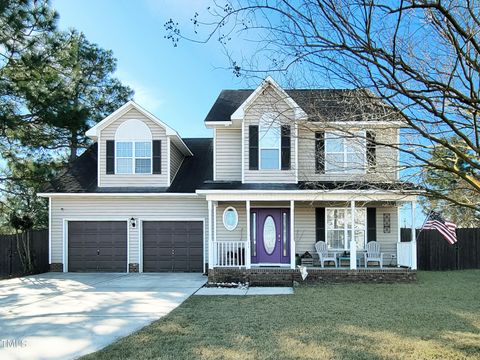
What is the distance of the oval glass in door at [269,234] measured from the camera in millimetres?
15570

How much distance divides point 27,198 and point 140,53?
904 inches

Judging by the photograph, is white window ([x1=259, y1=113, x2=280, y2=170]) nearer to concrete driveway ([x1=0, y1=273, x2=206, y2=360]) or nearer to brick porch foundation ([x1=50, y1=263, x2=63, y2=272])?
concrete driveway ([x1=0, y1=273, x2=206, y2=360])

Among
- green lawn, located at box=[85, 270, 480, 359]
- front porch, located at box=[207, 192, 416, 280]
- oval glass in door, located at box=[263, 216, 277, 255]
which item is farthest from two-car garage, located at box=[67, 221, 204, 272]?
green lawn, located at box=[85, 270, 480, 359]

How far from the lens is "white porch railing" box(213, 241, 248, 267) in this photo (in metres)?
14.1

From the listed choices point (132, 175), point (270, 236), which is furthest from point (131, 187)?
point (270, 236)

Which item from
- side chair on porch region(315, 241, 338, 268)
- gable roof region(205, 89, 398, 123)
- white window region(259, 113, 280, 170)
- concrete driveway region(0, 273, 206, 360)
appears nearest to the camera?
gable roof region(205, 89, 398, 123)

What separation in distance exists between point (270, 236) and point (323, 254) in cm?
199

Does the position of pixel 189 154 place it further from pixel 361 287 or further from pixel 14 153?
pixel 361 287

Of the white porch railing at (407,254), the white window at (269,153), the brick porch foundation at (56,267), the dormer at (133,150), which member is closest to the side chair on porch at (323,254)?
the white porch railing at (407,254)

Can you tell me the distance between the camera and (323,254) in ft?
48.6

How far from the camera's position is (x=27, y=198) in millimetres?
25656

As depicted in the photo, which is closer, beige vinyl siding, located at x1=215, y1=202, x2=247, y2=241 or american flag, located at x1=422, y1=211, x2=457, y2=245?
american flag, located at x1=422, y1=211, x2=457, y2=245

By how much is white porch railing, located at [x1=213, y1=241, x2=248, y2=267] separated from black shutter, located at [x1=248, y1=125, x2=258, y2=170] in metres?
2.75

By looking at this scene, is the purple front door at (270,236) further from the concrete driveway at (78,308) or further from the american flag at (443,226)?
the american flag at (443,226)
